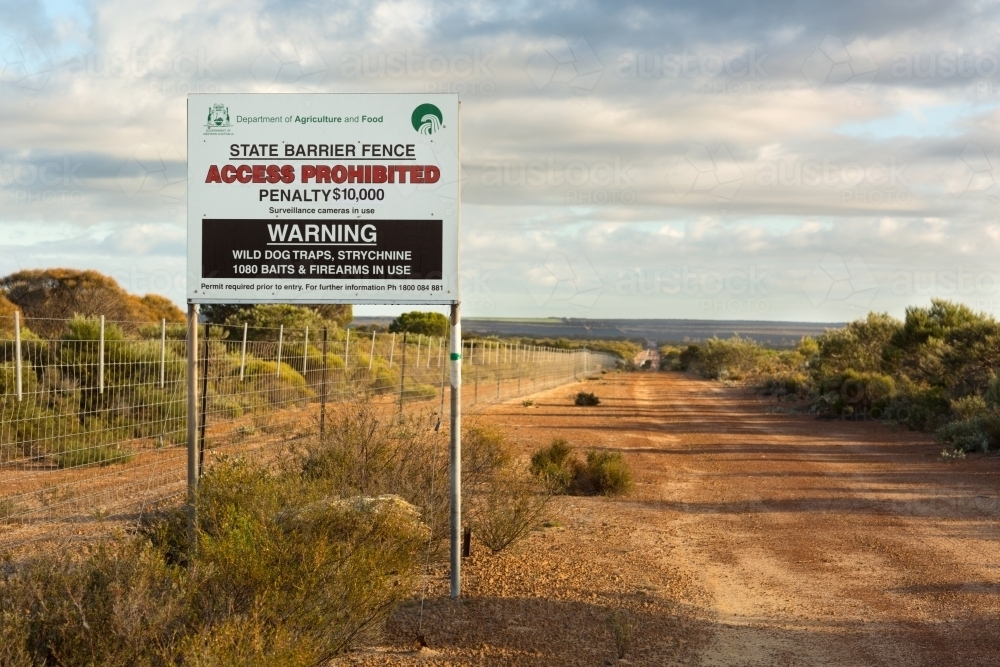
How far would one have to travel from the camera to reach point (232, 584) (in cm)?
595

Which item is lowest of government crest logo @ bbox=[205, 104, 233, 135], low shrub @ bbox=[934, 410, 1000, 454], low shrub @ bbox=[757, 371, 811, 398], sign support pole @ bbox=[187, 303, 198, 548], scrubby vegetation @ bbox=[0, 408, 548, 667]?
low shrub @ bbox=[757, 371, 811, 398]

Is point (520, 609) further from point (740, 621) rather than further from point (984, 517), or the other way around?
point (984, 517)

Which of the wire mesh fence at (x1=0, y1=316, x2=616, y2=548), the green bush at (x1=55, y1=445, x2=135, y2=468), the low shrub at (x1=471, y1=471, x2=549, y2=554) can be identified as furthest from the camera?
the green bush at (x1=55, y1=445, x2=135, y2=468)

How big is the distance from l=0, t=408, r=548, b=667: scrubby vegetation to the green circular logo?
2733mm

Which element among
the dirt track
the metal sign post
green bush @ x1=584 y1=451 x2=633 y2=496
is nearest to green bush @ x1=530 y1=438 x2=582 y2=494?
green bush @ x1=584 y1=451 x2=633 y2=496

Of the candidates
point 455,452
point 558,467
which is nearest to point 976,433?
point 558,467

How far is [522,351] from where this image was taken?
47.0 metres

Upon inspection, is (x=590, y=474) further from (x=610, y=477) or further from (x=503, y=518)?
(x=503, y=518)

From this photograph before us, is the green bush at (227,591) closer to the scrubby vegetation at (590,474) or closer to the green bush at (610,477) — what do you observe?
the scrubby vegetation at (590,474)

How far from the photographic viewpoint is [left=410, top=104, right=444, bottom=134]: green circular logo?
812 centimetres

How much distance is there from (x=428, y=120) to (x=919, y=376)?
2773cm

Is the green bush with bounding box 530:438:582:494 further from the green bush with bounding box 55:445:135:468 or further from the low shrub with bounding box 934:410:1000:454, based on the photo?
Answer: the low shrub with bounding box 934:410:1000:454

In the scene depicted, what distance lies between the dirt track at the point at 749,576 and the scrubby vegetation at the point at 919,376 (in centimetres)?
495

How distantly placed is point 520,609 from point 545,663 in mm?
1284
